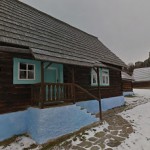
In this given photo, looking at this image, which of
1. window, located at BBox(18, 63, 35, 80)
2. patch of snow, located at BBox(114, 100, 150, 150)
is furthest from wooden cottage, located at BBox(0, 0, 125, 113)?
patch of snow, located at BBox(114, 100, 150, 150)

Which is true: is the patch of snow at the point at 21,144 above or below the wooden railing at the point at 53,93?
below

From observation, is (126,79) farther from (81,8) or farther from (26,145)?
(26,145)

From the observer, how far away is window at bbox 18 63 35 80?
7.12m

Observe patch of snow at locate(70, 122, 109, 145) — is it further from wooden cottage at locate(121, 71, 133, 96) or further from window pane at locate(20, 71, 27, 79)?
wooden cottage at locate(121, 71, 133, 96)

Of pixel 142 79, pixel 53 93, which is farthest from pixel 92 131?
pixel 142 79

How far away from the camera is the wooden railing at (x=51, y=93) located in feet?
21.1

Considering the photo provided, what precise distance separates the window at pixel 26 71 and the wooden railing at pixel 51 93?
2.00ft

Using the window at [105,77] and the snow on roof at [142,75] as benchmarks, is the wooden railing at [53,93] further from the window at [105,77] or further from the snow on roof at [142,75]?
the snow on roof at [142,75]

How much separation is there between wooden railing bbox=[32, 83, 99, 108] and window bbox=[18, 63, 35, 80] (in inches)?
24.0

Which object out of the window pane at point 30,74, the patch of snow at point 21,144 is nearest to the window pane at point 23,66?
the window pane at point 30,74

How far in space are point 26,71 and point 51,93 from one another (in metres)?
1.70

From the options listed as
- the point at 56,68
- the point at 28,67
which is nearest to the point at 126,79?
the point at 56,68

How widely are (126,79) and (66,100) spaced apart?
18.3 m

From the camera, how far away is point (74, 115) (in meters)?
7.68
